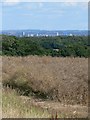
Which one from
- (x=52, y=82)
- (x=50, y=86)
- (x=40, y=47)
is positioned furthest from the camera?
(x=40, y=47)

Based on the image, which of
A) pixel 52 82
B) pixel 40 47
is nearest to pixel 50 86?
pixel 52 82

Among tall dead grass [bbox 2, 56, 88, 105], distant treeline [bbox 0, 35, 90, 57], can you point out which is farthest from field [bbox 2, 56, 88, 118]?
distant treeline [bbox 0, 35, 90, 57]

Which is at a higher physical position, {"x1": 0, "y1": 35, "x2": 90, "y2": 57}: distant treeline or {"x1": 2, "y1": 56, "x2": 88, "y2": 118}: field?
{"x1": 0, "y1": 35, "x2": 90, "y2": 57}: distant treeline

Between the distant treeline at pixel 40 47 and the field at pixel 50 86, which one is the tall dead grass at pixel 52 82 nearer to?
the field at pixel 50 86

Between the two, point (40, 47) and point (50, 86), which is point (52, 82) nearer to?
point (50, 86)

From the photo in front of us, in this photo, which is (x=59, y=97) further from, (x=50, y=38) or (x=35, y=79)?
(x=50, y=38)

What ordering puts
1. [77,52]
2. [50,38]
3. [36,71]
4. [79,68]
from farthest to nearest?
[50,38]
[77,52]
[79,68]
[36,71]

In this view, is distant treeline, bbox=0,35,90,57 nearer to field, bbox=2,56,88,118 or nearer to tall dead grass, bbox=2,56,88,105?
tall dead grass, bbox=2,56,88,105

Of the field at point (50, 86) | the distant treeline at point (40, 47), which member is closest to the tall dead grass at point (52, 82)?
the field at point (50, 86)

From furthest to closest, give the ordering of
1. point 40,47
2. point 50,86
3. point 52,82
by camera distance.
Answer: point 40,47, point 52,82, point 50,86

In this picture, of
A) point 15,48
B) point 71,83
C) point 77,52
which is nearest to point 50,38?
point 15,48

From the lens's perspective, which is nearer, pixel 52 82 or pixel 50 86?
pixel 50 86
